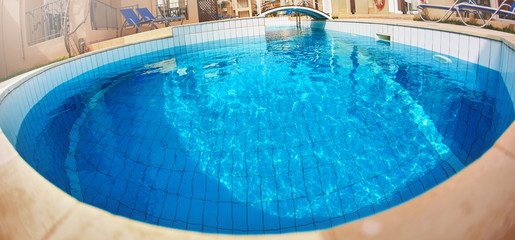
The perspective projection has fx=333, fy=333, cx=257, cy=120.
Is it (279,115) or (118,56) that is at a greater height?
(118,56)

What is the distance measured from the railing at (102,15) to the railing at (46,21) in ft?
5.42

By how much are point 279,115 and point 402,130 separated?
3.65 ft

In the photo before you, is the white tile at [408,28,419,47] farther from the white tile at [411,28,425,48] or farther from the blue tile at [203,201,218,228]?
the blue tile at [203,201,218,228]

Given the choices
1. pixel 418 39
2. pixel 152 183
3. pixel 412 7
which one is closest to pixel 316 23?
pixel 412 7

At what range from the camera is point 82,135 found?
10.3ft

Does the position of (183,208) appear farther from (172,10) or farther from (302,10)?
(172,10)

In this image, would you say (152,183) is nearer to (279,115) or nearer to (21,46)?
(279,115)

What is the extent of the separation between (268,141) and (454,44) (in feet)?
12.0

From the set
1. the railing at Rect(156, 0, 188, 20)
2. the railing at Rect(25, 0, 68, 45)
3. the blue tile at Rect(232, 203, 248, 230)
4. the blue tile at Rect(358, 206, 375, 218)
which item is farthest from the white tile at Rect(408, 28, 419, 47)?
the railing at Rect(156, 0, 188, 20)

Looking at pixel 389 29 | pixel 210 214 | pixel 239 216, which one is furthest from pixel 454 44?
pixel 210 214

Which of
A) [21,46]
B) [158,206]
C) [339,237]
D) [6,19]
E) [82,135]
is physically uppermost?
[6,19]

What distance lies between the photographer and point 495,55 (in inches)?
152

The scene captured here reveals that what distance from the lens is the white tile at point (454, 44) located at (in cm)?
473

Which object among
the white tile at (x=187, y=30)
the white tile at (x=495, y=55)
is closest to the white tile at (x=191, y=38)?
the white tile at (x=187, y=30)
